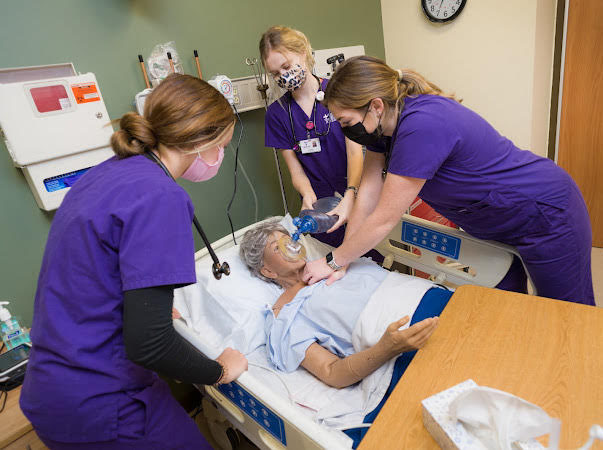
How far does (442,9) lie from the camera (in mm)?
2969

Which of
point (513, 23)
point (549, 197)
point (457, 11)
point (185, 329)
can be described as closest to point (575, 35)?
point (513, 23)

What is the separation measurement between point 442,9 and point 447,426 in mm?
3159

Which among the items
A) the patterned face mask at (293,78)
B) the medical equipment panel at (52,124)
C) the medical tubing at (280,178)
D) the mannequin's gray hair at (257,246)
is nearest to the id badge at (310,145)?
the patterned face mask at (293,78)

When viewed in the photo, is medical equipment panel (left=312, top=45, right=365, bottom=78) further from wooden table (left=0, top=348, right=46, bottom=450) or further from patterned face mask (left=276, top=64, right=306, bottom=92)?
wooden table (left=0, top=348, right=46, bottom=450)

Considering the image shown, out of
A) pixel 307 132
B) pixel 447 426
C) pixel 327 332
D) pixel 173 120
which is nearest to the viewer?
pixel 447 426

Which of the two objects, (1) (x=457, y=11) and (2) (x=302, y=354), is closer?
(2) (x=302, y=354)

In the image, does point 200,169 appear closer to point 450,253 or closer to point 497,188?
point 497,188

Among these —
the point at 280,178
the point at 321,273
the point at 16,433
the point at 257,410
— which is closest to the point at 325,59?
the point at 280,178

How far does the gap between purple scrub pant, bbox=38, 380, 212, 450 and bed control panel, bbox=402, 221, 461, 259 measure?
1139mm

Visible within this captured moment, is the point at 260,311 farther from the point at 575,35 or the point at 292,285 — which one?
the point at 575,35

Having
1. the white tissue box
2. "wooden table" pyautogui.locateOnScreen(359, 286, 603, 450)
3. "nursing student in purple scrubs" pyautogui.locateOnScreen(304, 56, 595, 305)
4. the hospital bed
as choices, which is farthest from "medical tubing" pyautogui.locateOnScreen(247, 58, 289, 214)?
the white tissue box

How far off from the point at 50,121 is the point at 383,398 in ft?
5.38

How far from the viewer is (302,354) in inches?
55.8

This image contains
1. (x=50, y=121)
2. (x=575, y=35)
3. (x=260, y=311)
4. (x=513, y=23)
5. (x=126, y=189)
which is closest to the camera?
(x=126, y=189)
